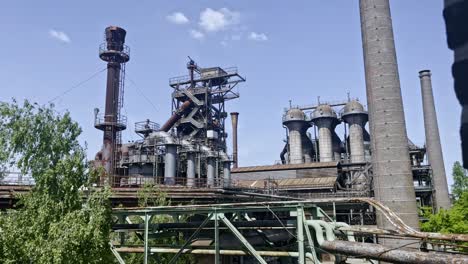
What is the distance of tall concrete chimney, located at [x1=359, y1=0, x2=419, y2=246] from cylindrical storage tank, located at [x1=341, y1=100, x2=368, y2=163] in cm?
2521

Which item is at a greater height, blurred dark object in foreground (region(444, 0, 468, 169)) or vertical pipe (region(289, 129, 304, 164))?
vertical pipe (region(289, 129, 304, 164))

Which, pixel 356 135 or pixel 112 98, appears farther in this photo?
pixel 356 135

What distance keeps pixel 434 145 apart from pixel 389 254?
3503 cm

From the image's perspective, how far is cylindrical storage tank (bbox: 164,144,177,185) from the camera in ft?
94.0

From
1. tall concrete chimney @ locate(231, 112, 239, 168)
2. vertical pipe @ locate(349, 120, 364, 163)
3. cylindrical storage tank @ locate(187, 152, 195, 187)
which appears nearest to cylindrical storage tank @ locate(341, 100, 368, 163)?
vertical pipe @ locate(349, 120, 364, 163)

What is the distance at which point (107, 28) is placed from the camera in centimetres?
3606

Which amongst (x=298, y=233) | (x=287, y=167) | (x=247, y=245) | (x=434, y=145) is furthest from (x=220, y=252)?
(x=287, y=167)

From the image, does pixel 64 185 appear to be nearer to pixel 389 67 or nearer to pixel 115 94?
pixel 389 67

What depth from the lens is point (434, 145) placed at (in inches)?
1417

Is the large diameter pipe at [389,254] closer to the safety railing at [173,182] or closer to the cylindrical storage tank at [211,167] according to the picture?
the safety railing at [173,182]

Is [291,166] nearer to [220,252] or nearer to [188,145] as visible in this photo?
[188,145]

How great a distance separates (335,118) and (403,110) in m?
30.0

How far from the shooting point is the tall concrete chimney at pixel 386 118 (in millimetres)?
21391

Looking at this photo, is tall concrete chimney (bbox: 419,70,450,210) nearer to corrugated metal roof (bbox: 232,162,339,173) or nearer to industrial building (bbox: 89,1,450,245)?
industrial building (bbox: 89,1,450,245)
